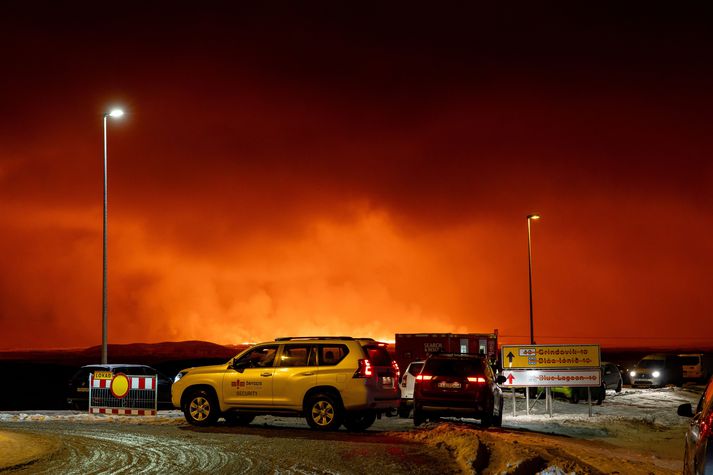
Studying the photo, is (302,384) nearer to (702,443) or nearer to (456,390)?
(456,390)

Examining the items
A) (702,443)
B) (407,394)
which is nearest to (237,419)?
(407,394)

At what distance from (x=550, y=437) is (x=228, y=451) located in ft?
25.3

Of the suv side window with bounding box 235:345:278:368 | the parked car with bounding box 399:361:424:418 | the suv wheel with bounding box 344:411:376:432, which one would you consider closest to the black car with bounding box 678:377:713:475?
the suv wheel with bounding box 344:411:376:432

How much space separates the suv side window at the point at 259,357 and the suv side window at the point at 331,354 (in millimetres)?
1118

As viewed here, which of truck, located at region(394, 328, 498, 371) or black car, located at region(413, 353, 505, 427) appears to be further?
truck, located at region(394, 328, 498, 371)

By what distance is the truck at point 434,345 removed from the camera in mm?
35406

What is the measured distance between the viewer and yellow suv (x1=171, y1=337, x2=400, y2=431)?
56.7ft

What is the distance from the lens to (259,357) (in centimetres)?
1838

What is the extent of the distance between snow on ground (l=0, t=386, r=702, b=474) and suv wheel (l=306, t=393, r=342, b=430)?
53.6 inches

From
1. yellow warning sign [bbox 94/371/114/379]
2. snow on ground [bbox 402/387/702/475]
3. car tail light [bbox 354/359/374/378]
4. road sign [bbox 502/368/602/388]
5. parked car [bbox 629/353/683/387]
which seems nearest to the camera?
snow on ground [bbox 402/387/702/475]

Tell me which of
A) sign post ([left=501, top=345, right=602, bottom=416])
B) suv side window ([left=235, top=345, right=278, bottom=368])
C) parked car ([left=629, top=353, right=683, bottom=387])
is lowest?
parked car ([left=629, top=353, right=683, bottom=387])

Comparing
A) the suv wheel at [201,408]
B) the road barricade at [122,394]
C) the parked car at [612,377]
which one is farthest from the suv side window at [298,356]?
the parked car at [612,377]

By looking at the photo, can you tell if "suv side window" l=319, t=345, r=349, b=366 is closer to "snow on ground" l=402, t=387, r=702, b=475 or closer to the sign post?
"snow on ground" l=402, t=387, r=702, b=475

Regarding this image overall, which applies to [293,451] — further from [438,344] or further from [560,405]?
[438,344]
